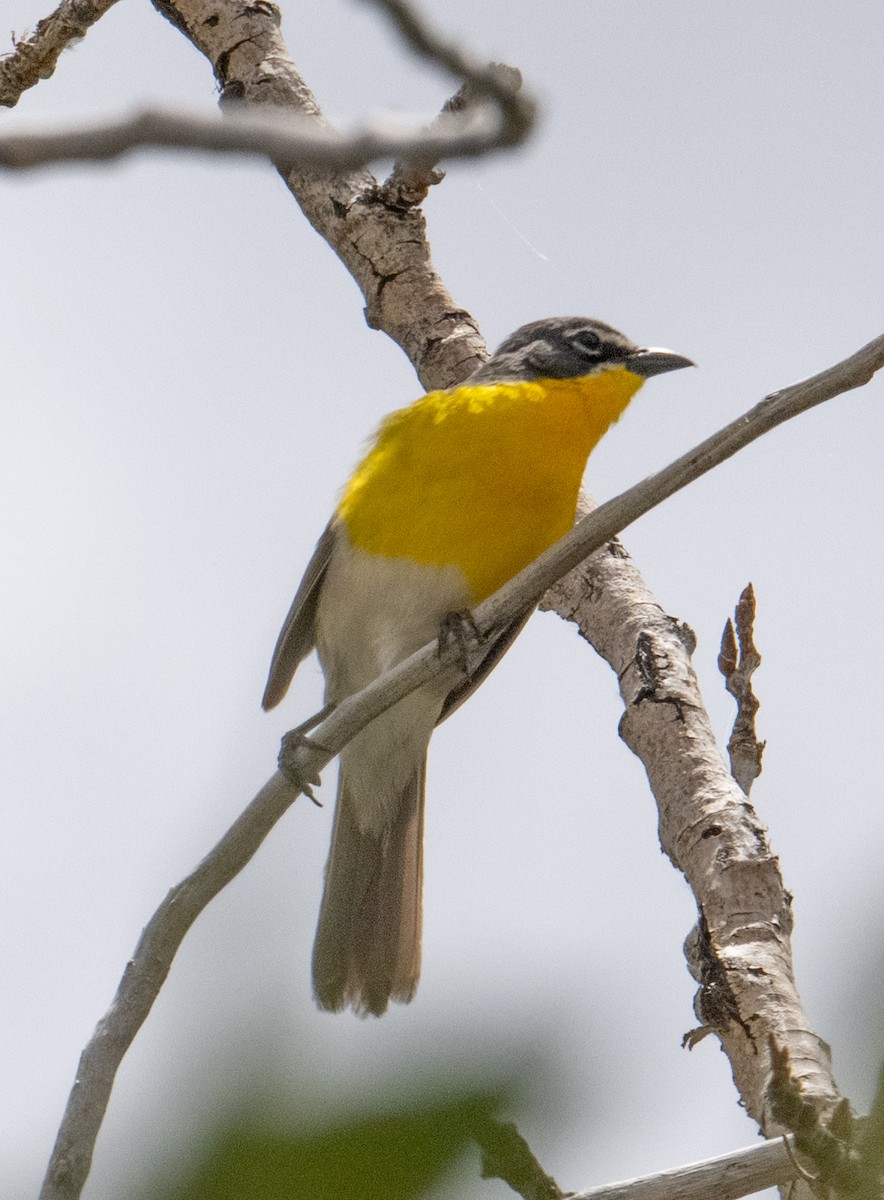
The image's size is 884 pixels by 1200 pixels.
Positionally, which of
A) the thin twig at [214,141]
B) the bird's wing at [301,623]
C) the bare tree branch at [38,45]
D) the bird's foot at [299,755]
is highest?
the bare tree branch at [38,45]

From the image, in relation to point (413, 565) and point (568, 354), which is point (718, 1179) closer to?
point (413, 565)

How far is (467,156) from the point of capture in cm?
117

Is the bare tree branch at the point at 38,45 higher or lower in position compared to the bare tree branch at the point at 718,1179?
higher

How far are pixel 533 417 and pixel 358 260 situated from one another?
122cm

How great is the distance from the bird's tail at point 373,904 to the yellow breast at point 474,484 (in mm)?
1140

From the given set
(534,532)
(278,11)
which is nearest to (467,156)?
(534,532)

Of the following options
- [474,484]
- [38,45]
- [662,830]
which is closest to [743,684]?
[662,830]

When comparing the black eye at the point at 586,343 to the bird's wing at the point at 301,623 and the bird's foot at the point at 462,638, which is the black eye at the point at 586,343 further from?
the bird's foot at the point at 462,638

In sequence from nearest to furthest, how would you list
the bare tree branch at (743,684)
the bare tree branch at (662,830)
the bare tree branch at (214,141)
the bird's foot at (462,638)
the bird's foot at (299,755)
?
the bare tree branch at (214,141) → the bare tree branch at (662,830) → the bird's foot at (299,755) → the bare tree branch at (743,684) → the bird's foot at (462,638)

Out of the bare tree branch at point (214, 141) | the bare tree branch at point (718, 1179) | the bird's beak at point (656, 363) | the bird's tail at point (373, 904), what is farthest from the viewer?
the bird's beak at point (656, 363)

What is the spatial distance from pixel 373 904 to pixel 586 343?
244 centimetres

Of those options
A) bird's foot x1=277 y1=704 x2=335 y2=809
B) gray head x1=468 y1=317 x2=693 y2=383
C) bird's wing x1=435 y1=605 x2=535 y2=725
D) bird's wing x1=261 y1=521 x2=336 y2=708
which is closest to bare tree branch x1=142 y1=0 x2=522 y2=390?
gray head x1=468 y1=317 x2=693 y2=383

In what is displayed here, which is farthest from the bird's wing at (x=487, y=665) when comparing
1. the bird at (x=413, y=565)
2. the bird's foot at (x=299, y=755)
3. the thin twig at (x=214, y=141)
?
the thin twig at (x=214, y=141)

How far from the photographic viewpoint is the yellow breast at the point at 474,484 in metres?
4.76
